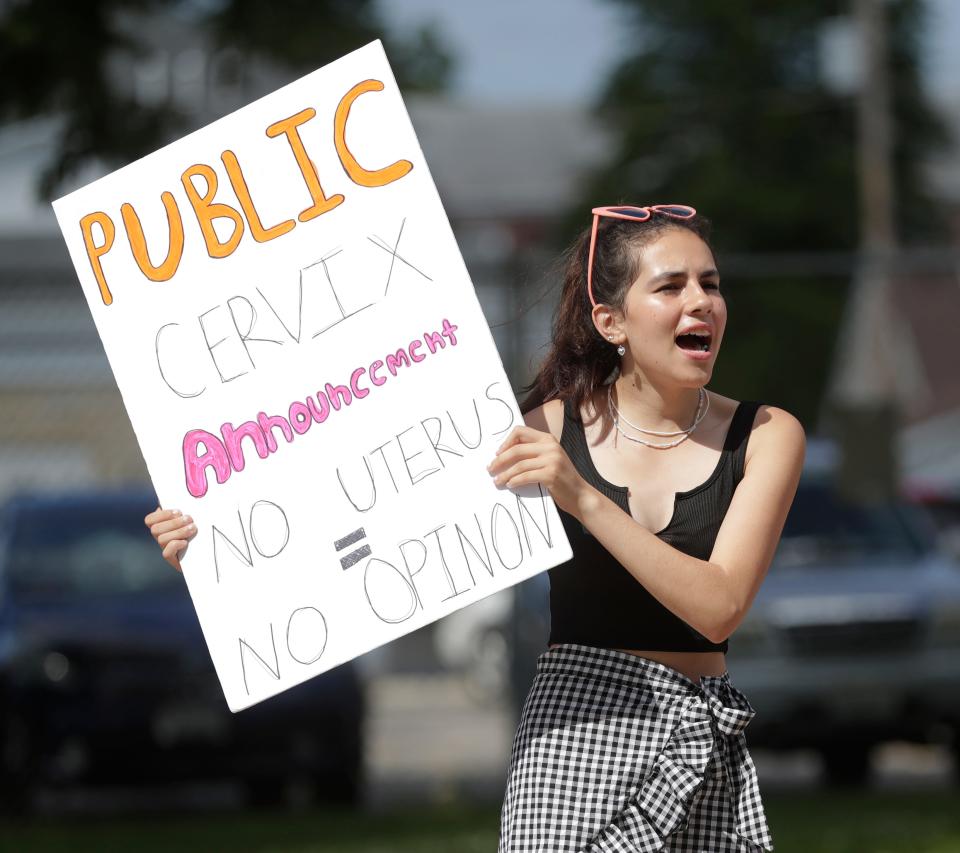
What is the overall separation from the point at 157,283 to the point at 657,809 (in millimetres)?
1318

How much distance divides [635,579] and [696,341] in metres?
0.42

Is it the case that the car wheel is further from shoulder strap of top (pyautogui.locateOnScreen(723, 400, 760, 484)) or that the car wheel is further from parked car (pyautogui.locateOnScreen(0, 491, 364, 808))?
shoulder strap of top (pyautogui.locateOnScreen(723, 400, 760, 484))

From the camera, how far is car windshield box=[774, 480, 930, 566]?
9141 mm

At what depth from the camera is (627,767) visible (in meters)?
2.99

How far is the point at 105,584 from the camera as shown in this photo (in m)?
8.59

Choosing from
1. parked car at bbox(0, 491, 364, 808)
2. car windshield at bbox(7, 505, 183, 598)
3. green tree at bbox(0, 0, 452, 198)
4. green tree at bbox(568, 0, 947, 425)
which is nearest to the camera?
green tree at bbox(0, 0, 452, 198)

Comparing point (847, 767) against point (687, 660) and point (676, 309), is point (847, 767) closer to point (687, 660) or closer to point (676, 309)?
point (687, 660)

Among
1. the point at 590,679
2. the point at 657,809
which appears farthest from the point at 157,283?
the point at 657,809

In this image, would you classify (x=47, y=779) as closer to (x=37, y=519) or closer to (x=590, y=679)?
(x=37, y=519)

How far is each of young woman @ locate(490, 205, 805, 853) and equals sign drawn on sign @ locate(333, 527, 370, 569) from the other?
285 mm

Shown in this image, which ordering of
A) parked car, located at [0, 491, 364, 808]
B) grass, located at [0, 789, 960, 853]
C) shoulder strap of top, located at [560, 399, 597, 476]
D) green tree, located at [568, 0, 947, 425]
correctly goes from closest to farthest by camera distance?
shoulder strap of top, located at [560, 399, 597, 476] → grass, located at [0, 789, 960, 853] → parked car, located at [0, 491, 364, 808] → green tree, located at [568, 0, 947, 425]

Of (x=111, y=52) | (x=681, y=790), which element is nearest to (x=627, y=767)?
(x=681, y=790)

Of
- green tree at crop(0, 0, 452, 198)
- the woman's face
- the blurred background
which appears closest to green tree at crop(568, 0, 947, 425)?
the blurred background

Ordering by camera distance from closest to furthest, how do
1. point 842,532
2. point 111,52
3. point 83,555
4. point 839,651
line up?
point 111,52 → point 83,555 → point 839,651 → point 842,532
